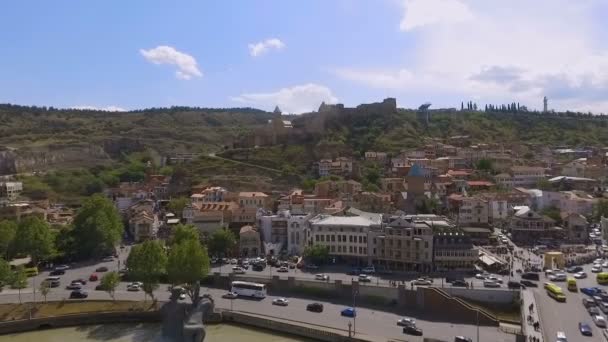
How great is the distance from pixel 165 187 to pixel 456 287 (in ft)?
135

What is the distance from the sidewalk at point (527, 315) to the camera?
23828 millimetres

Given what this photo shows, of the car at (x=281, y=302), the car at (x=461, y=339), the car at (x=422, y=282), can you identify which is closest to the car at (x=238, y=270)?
the car at (x=281, y=302)

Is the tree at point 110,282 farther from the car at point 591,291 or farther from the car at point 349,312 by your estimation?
the car at point 591,291

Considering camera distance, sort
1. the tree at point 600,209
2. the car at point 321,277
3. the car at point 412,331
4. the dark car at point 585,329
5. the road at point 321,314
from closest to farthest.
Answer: the dark car at point 585,329 < the car at point 412,331 < the road at point 321,314 < the car at point 321,277 < the tree at point 600,209

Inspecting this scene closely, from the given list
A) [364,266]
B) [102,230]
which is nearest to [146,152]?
[102,230]

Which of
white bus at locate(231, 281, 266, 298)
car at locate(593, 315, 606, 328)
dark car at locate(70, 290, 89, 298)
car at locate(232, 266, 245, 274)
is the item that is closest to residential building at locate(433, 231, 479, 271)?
car at locate(593, 315, 606, 328)

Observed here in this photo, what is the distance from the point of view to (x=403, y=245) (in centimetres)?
3741

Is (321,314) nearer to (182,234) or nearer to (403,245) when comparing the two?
(403,245)

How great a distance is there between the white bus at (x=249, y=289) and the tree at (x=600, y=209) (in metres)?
31.9

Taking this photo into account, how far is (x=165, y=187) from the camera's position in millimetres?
64188

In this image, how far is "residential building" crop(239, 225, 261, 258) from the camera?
43.7m

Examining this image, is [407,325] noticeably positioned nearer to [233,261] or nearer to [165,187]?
[233,261]

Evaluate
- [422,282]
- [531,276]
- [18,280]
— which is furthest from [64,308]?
[531,276]

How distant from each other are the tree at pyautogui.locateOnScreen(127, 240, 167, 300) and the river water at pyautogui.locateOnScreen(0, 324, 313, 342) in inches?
96.7
